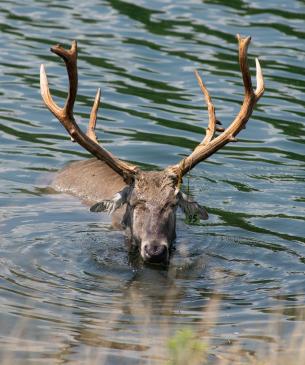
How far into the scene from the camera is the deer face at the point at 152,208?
10258mm

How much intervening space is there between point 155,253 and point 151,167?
334cm

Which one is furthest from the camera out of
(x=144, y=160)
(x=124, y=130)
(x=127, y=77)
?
(x=127, y=77)

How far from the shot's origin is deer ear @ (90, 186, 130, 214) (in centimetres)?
1105

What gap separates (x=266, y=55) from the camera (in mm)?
17500

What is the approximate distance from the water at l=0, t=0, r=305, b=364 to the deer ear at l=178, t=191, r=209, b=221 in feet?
0.87

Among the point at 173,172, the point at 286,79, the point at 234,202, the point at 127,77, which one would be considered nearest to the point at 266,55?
the point at 286,79

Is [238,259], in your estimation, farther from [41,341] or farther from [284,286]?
[41,341]

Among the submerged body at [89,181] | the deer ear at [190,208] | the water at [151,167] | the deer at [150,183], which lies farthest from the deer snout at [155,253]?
the submerged body at [89,181]

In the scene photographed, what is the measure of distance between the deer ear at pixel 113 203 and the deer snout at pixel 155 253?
98cm

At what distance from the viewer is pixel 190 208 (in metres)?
11.1

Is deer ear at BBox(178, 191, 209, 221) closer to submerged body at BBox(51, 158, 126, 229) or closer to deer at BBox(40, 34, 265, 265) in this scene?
deer at BBox(40, 34, 265, 265)

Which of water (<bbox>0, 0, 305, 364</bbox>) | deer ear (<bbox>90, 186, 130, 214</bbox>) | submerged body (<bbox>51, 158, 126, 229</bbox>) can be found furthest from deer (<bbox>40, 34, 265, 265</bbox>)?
submerged body (<bbox>51, 158, 126, 229</bbox>)

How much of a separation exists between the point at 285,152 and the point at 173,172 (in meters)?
3.32

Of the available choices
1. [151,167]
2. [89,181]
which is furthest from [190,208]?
[151,167]
